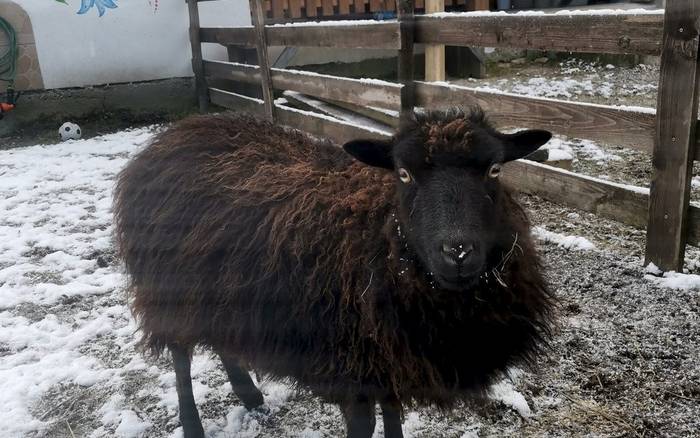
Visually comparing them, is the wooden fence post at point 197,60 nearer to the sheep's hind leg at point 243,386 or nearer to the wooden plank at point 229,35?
the wooden plank at point 229,35

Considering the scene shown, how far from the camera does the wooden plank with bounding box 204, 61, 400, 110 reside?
19.4ft

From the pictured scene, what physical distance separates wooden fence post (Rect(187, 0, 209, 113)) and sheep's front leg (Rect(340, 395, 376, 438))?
8.80 meters

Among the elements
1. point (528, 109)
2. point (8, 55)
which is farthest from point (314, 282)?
point (8, 55)

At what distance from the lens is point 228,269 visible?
8.68 feet

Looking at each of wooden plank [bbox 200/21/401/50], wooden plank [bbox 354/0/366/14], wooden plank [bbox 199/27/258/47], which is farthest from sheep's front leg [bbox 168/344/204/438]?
wooden plank [bbox 354/0/366/14]

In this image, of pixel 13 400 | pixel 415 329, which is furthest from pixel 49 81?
pixel 415 329

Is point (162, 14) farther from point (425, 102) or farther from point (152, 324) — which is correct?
point (152, 324)

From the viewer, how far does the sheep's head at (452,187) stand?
2189 millimetres

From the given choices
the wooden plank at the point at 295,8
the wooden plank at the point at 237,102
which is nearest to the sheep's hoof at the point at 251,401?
the wooden plank at the point at 237,102

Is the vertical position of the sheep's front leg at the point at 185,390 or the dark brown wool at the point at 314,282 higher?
the dark brown wool at the point at 314,282

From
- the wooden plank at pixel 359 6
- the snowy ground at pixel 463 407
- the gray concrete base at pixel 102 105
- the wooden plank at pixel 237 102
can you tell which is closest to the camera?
the snowy ground at pixel 463 407

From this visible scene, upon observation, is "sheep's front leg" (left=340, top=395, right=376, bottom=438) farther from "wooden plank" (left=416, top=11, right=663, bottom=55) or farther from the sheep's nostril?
"wooden plank" (left=416, top=11, right=663, bottom=55)

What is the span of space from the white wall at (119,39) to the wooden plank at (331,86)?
169cm

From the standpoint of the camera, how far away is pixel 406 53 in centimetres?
558
